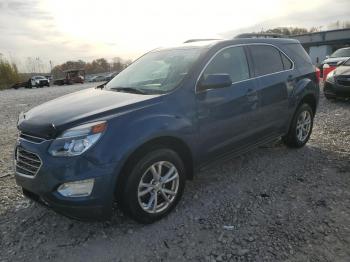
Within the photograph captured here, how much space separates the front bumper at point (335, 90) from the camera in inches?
376

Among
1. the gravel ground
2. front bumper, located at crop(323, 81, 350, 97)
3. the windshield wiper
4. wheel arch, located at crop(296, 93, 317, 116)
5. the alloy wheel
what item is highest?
the windshield wiper

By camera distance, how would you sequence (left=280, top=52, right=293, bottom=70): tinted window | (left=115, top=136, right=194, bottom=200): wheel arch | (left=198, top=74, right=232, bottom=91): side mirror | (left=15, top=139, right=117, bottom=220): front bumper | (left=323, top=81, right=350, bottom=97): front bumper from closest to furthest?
1. (left=15, top=139, right=117, bottom=220): front bumper
2. (left=115, top=136, right=194, bottom=200): wheel arch
3. (left=198, top=74, right=232, bottom=91): side mirror
4. (left=280, top=52, right=293, bottom=70): tinted window
5. (left=323, top=81, right=350, bottom=97): front bumper

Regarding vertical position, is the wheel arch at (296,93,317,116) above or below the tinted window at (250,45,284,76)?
below

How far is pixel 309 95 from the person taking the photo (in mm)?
5648

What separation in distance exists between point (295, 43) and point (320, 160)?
6.36 ft

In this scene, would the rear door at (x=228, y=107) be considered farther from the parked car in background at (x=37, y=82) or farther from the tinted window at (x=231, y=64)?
the parked car in background at (x=37, y=82)

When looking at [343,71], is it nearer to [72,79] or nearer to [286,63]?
[286,63]

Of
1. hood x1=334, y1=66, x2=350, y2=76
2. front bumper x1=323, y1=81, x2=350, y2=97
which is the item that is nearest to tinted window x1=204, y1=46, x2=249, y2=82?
front bumper x1=323, y1=81, x2=350, y2=97

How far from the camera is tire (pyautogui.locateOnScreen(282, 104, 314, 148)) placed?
18.0ft

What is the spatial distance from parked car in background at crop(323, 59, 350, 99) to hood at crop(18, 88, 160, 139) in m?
7.82

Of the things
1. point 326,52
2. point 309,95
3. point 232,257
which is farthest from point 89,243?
point 326,52

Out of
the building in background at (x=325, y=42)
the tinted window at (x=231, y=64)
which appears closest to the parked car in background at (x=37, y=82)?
the building in background at (x=325, y=42)

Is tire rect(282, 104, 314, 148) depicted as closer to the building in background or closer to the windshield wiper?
the windshield wiper

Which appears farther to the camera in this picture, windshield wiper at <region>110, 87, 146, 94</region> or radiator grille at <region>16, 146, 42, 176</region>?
windshield wiper at <region>110, 87, 146, 94</region>
